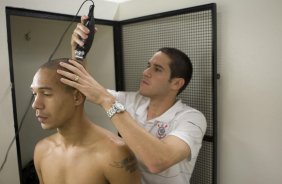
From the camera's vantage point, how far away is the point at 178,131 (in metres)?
1.19

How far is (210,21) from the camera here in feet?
4.99

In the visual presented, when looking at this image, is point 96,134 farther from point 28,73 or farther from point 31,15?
point 28,73

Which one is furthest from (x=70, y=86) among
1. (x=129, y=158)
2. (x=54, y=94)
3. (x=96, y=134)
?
(x=129, y=158)

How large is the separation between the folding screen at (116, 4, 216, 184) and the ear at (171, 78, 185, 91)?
16cm

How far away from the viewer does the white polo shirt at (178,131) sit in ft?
3.99

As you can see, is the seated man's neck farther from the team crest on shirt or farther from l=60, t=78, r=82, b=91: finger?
the team crest on shirt

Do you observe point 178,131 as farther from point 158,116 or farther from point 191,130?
point 158,116

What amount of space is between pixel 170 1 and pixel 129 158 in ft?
3.70

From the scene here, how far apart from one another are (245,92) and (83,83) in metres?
0.92


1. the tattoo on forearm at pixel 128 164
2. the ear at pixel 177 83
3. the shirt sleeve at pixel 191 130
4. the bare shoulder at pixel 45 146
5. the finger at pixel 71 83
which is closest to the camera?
the finger at pixel 71 83

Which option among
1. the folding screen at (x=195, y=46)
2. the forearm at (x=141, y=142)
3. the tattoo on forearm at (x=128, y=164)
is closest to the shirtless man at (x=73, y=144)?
the tattoo on forearm at (x=128, y=164)

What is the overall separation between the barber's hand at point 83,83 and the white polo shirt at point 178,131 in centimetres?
38

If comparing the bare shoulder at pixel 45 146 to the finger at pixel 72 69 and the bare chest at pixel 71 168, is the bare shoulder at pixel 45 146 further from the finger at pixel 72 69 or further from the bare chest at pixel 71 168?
the finger at pixel 72 69

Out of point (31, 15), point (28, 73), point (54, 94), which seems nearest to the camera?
point (54, 94)
